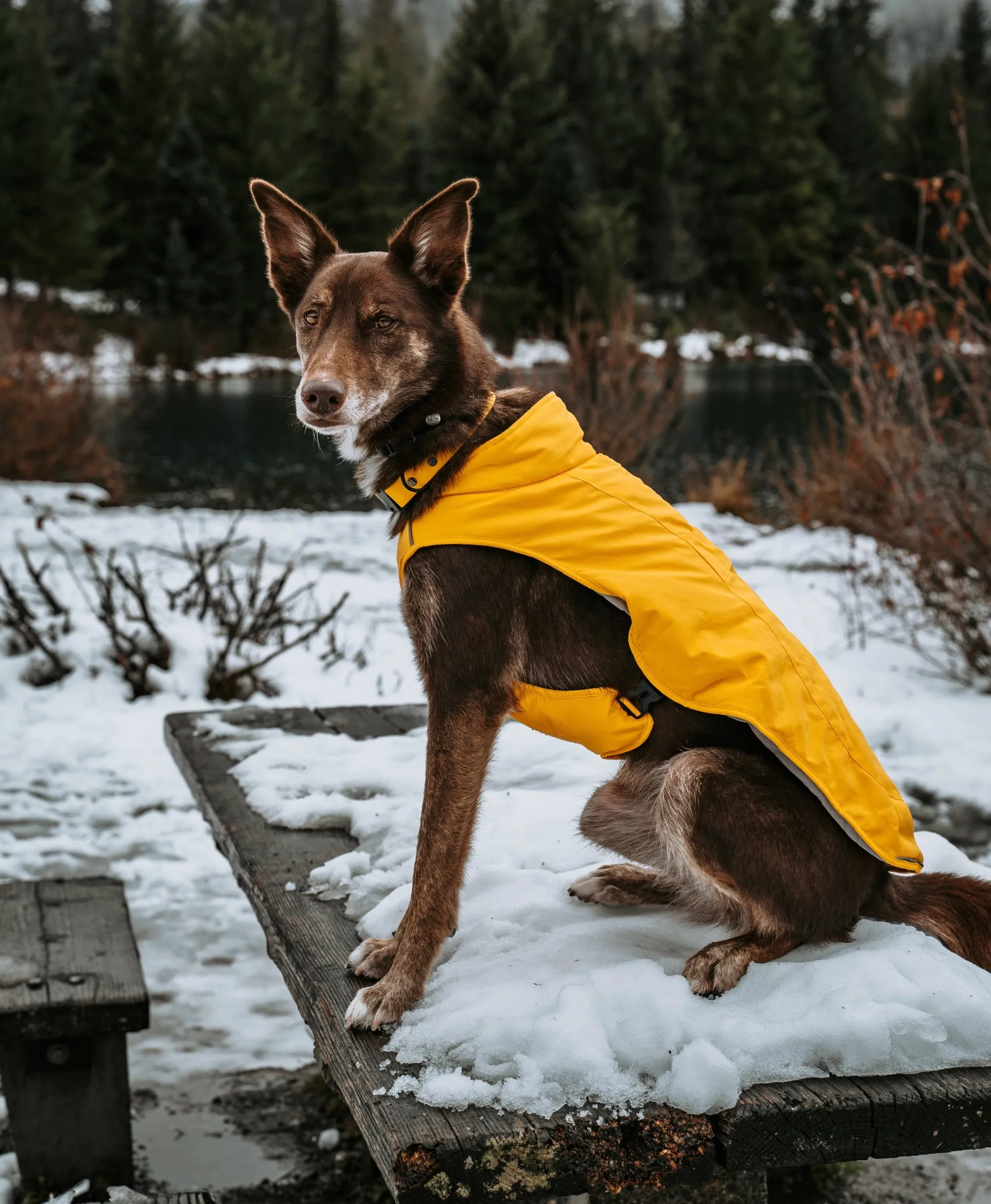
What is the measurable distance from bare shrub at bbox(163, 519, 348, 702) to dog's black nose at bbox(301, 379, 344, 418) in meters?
3.55

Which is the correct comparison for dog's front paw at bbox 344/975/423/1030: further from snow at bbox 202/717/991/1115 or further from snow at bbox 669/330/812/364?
snow at bbox 669/330/812/364

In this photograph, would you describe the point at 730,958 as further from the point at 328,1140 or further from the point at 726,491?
the point at 726,491

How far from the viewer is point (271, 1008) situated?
3.62 metres

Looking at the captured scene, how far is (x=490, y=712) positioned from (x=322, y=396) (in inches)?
30.5

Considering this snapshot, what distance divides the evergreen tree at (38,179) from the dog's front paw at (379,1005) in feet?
137

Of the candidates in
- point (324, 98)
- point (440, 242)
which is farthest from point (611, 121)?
point (440, 242)

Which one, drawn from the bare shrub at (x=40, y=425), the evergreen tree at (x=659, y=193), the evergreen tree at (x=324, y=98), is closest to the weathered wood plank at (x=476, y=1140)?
the bare shrub at (x=40, y=425)

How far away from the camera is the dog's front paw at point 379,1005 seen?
222 centimetres

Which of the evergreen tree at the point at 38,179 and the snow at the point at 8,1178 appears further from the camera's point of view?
the evergreen tree at the point at 38,179

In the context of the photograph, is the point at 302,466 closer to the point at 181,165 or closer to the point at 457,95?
the point at 181,165

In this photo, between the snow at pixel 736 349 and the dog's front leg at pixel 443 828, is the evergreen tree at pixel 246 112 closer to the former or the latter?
the snow at pixel 736 349

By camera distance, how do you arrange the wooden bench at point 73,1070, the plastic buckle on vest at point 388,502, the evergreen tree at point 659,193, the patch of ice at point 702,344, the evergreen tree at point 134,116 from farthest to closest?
1. the evergreen tree at point 659,193
2. the patch of ice at point 702,344
3. the evergreen tree at point 134,116
4. the wooden bench at point 73,1070
5. the plastic buckle on vest at point 388,502

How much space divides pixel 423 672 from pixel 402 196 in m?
56.0

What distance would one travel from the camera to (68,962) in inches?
115
